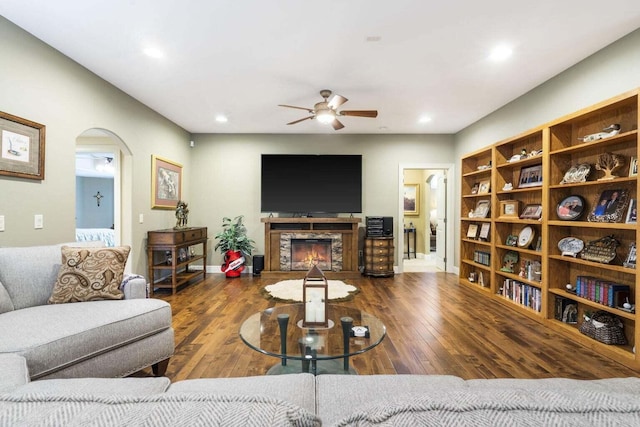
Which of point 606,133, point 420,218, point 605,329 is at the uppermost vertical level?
point 606,133

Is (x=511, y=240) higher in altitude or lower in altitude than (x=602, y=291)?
higher

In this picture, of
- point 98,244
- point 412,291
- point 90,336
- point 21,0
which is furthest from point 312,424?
point 412,291

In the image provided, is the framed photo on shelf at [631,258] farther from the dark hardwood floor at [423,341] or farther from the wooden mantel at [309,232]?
the wooden mantel at [309,232]

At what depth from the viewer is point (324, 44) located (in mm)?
2723

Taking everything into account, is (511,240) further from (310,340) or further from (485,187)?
(310,340)

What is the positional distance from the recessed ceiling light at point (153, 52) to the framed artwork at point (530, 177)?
4.16 meters

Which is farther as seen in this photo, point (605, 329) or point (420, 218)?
point (420, 218)

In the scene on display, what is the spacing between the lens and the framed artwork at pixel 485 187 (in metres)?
4.47

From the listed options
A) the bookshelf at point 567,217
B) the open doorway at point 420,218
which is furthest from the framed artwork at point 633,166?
the open doorway at point 420,218

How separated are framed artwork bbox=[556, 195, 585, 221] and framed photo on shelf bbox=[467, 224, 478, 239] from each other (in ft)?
5.35

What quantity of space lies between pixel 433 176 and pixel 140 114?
6.46 m

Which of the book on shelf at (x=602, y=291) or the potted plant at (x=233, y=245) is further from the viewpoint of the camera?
the potted plant at (x=233, y=245)

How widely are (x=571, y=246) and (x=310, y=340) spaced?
2.84 metres

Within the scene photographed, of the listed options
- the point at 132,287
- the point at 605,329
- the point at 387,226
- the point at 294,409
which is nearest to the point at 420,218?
the point at 387,226
